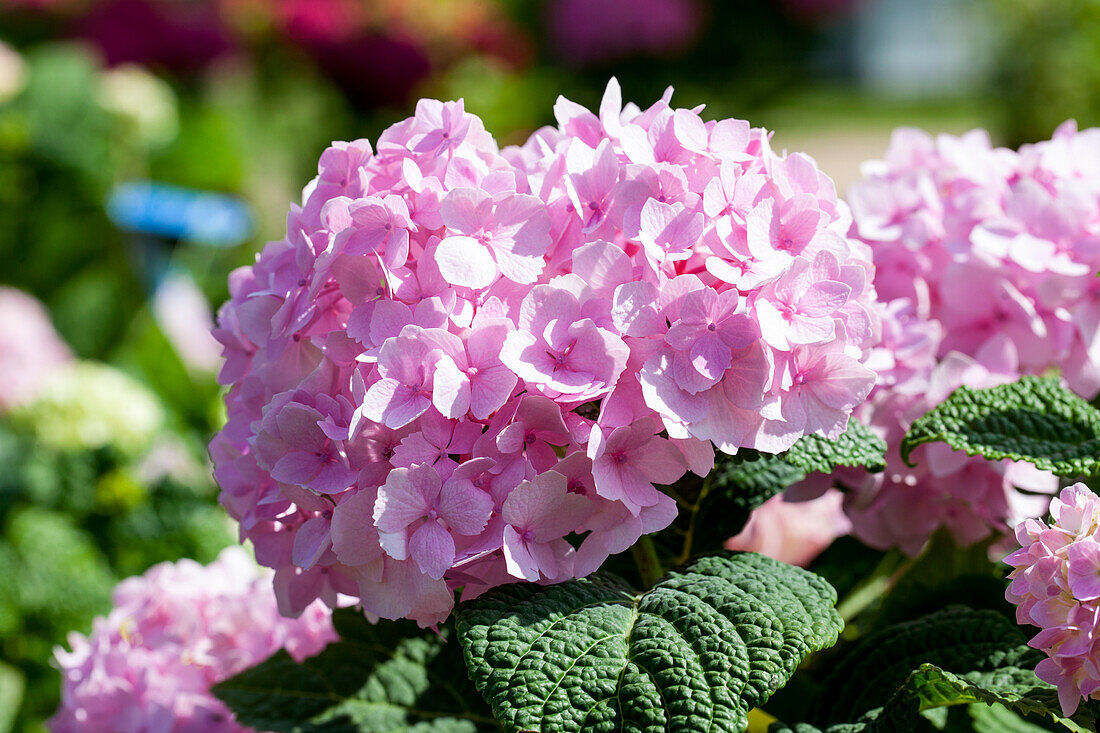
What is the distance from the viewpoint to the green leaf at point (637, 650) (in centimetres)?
54

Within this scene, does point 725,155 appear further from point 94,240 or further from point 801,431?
point 94,240

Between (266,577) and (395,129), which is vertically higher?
(395,129)

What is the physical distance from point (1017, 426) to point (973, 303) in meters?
0.14

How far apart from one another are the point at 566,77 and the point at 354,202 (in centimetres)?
604

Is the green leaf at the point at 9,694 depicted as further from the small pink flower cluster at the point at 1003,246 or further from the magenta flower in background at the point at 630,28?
the magenta flower in background at the point at 630,28

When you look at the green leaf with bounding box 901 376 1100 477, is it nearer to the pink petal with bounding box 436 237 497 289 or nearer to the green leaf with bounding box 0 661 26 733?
the pink petal with bounding box 436 237 497 289

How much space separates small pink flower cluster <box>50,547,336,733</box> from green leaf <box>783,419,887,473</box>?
43cm

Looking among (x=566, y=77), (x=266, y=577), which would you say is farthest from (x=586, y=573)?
(x=566, y=77)

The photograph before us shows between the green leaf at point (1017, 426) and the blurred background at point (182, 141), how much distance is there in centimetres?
121

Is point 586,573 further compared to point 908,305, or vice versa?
point 908,305

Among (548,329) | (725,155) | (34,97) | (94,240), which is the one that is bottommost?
(94,240)

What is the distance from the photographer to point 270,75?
4906 mm

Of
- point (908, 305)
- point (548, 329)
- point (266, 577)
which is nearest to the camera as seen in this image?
point (548, 329)

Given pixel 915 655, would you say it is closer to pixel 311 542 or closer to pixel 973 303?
pixel 973 303
